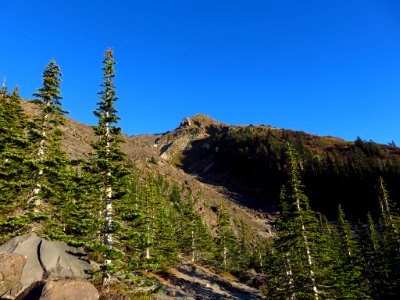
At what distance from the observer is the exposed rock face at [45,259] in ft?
52.3

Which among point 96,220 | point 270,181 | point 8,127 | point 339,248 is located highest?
point 270,181

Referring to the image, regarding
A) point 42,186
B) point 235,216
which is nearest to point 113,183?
point 42,186

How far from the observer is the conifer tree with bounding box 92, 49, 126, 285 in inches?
787

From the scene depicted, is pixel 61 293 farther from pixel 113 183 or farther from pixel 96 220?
pixel 113 183

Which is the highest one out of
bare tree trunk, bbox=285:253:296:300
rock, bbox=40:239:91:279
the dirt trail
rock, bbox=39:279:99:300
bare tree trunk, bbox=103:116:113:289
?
bare tree trunk, bbox=103:116:113:289

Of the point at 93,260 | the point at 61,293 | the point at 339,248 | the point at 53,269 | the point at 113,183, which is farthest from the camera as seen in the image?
the point at 339,248

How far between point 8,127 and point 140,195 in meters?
36.5

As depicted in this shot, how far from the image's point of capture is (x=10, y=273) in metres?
14.6

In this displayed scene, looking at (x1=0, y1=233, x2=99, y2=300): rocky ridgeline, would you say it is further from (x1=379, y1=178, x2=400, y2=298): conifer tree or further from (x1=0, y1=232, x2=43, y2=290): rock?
(x1=379, y1=178, x2=400, y2=298): conifer tree

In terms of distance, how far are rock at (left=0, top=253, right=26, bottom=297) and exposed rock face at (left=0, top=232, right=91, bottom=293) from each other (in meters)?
0.39

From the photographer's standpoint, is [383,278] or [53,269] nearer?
[53,269]

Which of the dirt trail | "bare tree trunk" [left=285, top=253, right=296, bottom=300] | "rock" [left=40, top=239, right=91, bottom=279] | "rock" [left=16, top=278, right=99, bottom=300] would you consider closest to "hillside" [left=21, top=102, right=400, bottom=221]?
the dirt trail

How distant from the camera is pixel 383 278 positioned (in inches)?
1722

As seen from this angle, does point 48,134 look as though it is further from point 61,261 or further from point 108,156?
point 61,261
